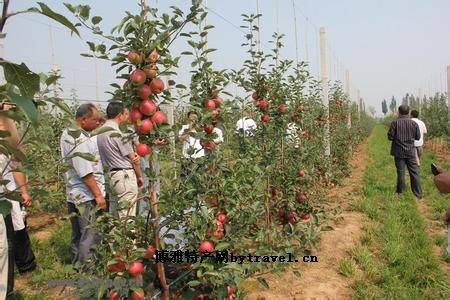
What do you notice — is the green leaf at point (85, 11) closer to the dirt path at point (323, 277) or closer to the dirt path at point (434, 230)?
the dirt path at point (323, 277)

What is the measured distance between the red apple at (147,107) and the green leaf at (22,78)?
82 cm

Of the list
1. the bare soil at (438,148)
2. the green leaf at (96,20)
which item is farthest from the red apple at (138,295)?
the bare soil at (438,148)

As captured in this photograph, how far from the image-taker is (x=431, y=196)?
21.0 ft

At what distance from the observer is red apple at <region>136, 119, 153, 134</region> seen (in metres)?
1.58

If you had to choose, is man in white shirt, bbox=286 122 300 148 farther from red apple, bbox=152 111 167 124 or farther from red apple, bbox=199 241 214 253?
red apple, bbox=152 111 167 124

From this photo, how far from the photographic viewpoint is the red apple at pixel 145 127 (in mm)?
1584

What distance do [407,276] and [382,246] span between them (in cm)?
71

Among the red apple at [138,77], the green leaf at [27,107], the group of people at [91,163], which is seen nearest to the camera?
the green leaf at [27,107]

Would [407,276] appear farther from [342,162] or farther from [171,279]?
[342,162]

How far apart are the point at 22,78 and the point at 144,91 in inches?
32.5

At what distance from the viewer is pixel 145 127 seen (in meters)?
1.58

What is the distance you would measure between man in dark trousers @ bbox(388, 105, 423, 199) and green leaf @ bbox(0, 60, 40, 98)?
22.1 ft

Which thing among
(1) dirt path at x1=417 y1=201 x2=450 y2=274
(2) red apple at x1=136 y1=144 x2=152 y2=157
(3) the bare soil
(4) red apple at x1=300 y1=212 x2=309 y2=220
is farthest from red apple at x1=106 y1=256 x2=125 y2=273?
(3) the bare soil

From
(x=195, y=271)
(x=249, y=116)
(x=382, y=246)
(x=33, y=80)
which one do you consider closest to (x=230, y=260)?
(x=195, y=271)
